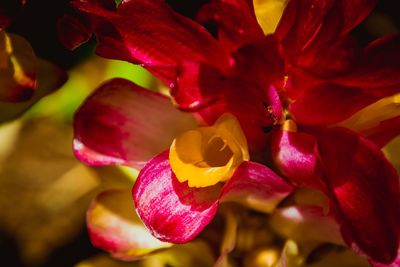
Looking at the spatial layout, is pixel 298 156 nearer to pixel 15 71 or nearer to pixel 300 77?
pixel 300 77

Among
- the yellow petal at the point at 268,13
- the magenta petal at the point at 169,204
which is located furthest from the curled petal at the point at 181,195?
the yellow petal at the point at 268,13

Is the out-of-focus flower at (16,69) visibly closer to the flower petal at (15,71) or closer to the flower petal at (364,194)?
the flower petal at (15,71)

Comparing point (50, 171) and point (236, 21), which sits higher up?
point (236, 21)

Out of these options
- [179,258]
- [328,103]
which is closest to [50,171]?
[179,258]

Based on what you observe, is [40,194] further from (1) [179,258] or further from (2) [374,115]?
(2) [374,115]

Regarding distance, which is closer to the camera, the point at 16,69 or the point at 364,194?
the point at 364,194

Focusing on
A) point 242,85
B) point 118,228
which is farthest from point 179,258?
point 242,85

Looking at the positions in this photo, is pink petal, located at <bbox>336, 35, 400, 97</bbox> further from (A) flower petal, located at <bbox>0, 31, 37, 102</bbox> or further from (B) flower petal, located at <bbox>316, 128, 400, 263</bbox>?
(A) flower petal, located at <bbox>0, 31, 37, 102</bbox>
